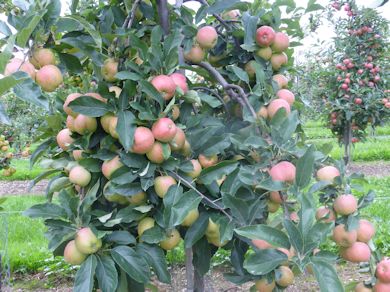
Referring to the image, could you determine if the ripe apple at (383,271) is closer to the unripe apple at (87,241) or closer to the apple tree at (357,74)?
the unripe apple at (87,241)

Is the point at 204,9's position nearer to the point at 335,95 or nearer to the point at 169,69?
the point at 169,69

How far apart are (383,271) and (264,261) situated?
27cm

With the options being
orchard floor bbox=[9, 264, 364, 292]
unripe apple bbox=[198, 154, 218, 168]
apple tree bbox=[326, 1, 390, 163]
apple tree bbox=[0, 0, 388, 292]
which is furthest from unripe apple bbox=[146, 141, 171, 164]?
apple tree bbox=[326, 1, 390, 163]

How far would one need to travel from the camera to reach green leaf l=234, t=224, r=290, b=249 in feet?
2.47

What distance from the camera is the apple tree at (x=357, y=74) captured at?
169 inches

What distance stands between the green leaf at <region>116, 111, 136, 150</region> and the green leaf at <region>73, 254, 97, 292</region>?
0.24 meters

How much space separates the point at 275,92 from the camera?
1.07 metres

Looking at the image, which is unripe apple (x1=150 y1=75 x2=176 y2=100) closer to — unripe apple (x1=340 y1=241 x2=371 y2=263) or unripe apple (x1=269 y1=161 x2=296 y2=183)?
unripe apple (x1=269 y1=161 x2=296 y2=183)

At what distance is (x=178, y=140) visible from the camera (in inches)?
36.1

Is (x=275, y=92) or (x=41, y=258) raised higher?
(x=275, y=92)

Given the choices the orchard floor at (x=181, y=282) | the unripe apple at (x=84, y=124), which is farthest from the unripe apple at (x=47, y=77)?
the orchard floor at (x=181, y=282)

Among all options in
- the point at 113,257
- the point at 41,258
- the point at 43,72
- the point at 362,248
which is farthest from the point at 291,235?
the point at 41,258

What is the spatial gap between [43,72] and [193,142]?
1.09 ft

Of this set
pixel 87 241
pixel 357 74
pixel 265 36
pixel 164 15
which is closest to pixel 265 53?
pixel 265 36
